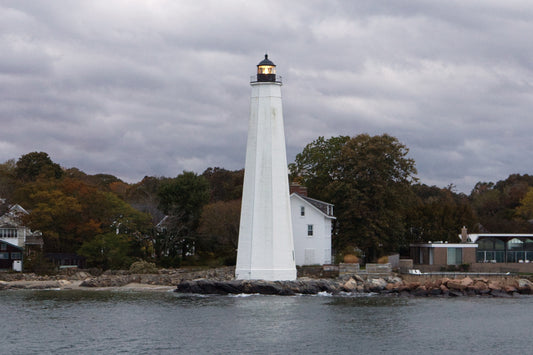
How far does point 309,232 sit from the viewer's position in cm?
6041

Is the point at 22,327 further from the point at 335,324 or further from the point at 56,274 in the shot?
the point at 56,274

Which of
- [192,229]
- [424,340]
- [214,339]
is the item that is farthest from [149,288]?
[424,340]

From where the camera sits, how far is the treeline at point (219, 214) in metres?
61.4

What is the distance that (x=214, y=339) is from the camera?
33875 millimetres

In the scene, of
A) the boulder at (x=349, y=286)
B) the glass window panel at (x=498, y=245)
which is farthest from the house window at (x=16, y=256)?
the glass window panel at (x=498, y=245)

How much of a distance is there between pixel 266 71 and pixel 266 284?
13521mm

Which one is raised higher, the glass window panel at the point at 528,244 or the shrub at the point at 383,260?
the glass window panel at the point at 528,244

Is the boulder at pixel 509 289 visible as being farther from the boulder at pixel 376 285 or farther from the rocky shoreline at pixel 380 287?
the boulder at pixel 376 285

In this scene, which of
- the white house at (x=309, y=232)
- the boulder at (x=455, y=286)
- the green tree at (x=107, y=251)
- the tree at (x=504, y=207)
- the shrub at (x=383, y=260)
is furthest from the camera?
the tree at (x=504, y=207)

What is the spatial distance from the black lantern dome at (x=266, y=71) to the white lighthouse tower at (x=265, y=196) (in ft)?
0.23

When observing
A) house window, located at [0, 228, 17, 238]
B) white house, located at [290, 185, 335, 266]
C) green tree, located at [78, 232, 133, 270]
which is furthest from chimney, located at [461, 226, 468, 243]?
house window, located at [0, 228, 17, 238]

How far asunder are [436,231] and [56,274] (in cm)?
3036

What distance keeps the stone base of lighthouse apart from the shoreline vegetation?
3.79 ft

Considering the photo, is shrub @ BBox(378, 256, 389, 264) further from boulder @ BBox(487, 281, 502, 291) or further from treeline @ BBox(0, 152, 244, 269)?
treeline @ BBox(0, 152, 244, 269)
